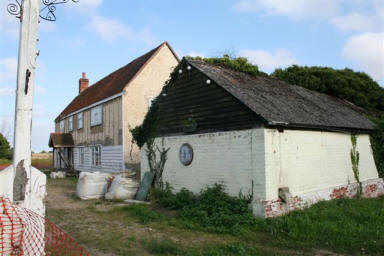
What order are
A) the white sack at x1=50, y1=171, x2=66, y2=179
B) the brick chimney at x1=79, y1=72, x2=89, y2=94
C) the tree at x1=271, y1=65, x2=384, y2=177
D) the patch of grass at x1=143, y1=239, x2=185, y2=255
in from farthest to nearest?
the brick chimney at x1=79, y1=72, x2=89, y2=94 → the tree at x1=271, y1=65, x2=384, y2=177 → the white sack at x1=50, y1=171, x2=66, y2=179 → the patch of grass at x1=143, y1=239, x2=185, y2=255

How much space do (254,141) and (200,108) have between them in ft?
8.95

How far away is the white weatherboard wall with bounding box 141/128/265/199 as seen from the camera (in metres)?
9.24

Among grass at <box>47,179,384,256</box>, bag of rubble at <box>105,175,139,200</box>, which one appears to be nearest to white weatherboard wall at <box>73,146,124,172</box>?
bag of rubble at <box>105,175,139,200</box>

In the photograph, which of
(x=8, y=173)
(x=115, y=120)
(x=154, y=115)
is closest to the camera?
(x=8, y=173)

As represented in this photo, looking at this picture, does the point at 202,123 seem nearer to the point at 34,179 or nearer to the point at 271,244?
the point at 271,244

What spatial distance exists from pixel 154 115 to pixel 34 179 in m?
8.91

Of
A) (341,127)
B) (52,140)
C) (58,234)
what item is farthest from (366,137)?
(52,140)

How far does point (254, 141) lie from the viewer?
9.31m

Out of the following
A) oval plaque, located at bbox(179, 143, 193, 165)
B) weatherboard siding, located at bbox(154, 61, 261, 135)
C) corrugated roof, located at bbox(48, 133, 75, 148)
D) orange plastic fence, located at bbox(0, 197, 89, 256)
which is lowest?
orange plastic fence, located at bbox(0, 197, 89, 256)

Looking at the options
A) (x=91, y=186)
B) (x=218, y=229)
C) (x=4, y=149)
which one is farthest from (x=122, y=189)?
(x=4, y=149)

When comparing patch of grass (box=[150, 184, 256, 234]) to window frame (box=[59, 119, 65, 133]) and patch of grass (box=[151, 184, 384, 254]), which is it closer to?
patch of grass (box=[151, 184, 384, 254])

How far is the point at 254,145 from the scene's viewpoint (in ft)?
30.5

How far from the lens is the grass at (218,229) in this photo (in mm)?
6594

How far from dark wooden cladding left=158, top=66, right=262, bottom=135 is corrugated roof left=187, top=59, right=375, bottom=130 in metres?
0.31
